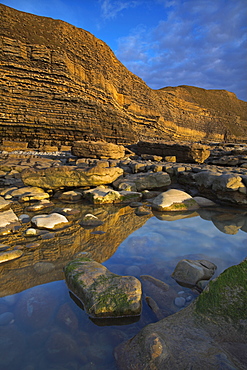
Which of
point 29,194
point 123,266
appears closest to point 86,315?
point 123,266

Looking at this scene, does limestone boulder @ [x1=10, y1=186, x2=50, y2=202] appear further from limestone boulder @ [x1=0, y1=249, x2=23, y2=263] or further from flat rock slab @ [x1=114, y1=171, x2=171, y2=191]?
limestone boulder @ [x1=0, y1=249, x2=23, y2=263]

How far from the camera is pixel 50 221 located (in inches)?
147

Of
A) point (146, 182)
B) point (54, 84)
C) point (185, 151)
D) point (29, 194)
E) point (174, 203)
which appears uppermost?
point (54, 84)

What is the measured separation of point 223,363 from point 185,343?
247 millimetres

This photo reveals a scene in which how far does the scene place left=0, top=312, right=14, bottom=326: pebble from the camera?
172 centimetres

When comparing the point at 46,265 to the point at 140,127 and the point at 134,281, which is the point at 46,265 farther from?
the point at 140,127

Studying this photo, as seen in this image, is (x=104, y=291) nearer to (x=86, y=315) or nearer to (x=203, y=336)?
(x=86, y=315)

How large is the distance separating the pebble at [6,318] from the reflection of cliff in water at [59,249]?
0.30 meters

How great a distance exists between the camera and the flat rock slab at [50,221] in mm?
3638

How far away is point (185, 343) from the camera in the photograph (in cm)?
132

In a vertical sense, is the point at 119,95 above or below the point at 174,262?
above

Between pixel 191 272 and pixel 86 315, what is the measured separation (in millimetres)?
1158

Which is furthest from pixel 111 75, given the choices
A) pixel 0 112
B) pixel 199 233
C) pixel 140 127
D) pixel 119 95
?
pixel 199 233

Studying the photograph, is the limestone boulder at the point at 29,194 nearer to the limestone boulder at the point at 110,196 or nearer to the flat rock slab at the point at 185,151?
the limestone boulder at the point at 110,196
